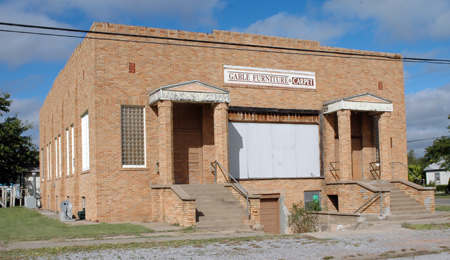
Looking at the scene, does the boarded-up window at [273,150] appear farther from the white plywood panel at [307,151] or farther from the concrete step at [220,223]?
the concrete step at [220,223]

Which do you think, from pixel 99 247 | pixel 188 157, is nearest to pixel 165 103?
pixel 188 157

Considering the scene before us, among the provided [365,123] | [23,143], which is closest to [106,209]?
[365,123]

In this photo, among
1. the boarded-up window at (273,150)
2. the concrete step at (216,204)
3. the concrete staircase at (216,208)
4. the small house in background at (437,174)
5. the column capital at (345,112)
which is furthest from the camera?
the small house in background at (437,174)

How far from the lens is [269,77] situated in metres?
23.0

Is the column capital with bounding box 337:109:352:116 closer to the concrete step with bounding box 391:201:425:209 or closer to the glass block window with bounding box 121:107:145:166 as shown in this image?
the concrete step with bounding box 391:201:425:209

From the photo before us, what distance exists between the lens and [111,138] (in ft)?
64.3

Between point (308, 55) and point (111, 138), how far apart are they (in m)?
10.8

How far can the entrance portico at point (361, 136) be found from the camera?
74.5ft

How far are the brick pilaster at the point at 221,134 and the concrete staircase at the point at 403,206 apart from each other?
23.8 feet

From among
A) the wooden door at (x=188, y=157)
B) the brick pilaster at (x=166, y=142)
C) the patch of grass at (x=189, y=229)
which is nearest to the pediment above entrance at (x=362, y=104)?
the wooden door at (x=188, y=157)

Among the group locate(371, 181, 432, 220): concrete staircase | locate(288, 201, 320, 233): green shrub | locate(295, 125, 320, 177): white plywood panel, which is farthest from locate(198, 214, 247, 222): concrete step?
locate(295, 125, 320, 177): white plywood panel

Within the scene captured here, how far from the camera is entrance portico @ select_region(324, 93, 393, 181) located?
22719 mm

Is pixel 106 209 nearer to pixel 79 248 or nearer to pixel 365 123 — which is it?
pixel 79 248

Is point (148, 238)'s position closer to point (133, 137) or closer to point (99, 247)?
point (99, 247)
